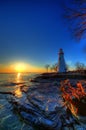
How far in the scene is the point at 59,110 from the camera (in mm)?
6543

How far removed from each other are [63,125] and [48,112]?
4.13 feet

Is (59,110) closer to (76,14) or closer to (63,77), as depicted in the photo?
(76,14)

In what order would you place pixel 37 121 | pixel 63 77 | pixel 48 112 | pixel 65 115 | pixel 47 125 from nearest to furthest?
pixel 47 125 → pixel 37 121 → pixel 65 115 → pixel 48 112 → pixel 63 77

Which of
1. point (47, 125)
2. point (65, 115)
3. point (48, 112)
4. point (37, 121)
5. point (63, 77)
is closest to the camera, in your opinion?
point (47, 125)

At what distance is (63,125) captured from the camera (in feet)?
17.0

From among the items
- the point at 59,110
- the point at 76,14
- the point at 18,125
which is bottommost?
the point at 18,125

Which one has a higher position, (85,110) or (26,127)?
(85,110)

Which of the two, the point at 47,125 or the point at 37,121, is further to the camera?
the point at 37,121

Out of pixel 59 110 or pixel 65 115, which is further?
pixel 59 110

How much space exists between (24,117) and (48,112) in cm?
119

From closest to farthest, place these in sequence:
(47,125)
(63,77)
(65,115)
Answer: (47,125) < (65,115) < (63,77)

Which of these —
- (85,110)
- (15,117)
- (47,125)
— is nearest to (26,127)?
(47,125)

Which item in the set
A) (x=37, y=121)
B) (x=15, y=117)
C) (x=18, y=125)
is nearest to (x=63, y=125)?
(x=37, y=121)

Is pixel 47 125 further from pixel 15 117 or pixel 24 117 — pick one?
pixel 15 117
